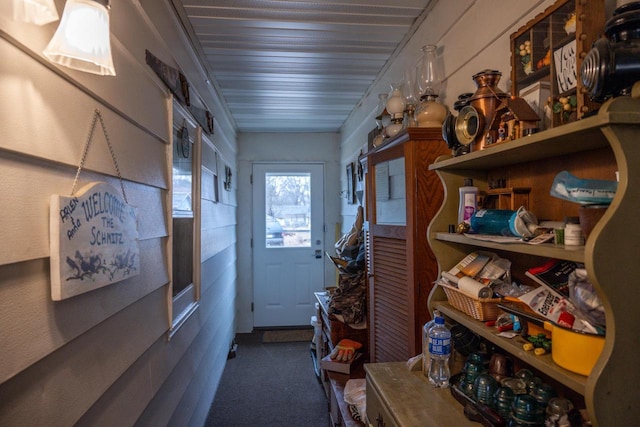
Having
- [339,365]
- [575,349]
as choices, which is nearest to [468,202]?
[575,349]

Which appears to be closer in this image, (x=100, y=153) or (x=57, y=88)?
(x=57, y=88)

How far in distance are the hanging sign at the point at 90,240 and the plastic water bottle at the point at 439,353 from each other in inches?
39.0

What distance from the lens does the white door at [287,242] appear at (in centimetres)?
→ 444

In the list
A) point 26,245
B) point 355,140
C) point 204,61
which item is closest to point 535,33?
point 26,245

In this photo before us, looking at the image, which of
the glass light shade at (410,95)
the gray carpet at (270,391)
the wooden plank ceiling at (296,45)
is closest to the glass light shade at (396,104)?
the glass light shade at (410,95)

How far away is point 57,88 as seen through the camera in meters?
0.85

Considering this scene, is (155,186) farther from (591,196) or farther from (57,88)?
(591,196)

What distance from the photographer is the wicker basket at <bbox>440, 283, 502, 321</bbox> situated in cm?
102

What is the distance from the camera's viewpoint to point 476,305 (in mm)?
1047

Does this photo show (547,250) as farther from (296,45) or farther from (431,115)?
(296,45)

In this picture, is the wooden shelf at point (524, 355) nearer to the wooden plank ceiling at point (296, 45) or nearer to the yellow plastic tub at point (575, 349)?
the yellow plastic tub at point (575, 349)

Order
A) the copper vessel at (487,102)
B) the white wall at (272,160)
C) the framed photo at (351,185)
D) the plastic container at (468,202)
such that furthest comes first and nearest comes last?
the white wall at (272,160) < the framed photo at (351,185) < the plastic container at (468,202) < the copper vessel at (487,102)

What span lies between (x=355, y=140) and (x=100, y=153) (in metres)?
2.83

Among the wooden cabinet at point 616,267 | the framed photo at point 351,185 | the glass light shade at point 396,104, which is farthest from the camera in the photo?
the framed photo at point 351,185
